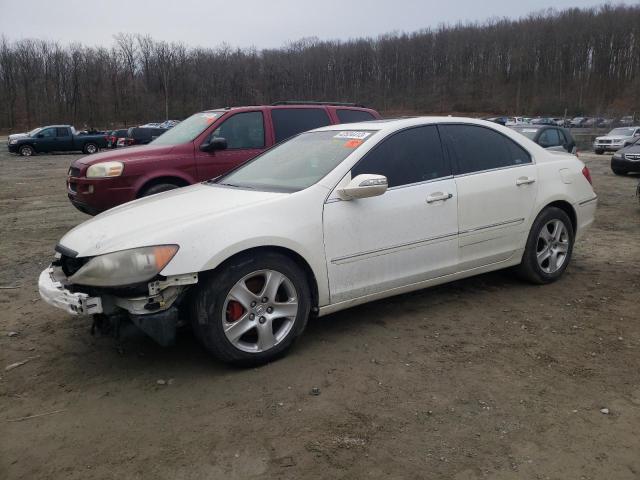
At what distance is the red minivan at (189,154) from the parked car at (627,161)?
11332 mm

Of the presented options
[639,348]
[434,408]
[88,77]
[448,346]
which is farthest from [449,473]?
[88,77]

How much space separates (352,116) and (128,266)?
5.43m

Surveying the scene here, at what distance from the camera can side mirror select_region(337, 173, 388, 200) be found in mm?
3623

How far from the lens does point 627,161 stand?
50.4 feet

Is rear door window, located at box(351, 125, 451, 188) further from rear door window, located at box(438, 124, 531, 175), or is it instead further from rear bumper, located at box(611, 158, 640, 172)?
rear bumper, located at box(611, 158, 640, 172)

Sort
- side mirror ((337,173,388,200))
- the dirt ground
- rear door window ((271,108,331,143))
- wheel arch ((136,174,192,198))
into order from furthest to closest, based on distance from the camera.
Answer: rear door window ((271,108,331,143)) → wheel arch ((136,174,192,198)) → side mirror ((337,173,388,200)) → the dirt ground

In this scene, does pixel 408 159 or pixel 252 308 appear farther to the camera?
pixel 408 159

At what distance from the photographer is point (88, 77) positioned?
78.6 meters

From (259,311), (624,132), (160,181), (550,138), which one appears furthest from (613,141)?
(259,311)

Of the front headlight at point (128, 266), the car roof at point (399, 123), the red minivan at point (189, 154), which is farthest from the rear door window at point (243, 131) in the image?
the front headlight at point (128, 266)

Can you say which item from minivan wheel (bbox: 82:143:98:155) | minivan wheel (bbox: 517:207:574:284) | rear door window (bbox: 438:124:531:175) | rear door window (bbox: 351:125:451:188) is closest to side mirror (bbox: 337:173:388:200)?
rear door window (bbox: 351:125:451:188)

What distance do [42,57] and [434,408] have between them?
295 ft

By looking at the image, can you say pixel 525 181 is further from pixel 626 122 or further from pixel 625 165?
pixel 626 122

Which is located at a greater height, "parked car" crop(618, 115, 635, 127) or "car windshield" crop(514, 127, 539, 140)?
"car windshield" crop(514, 127, 539, 140)
